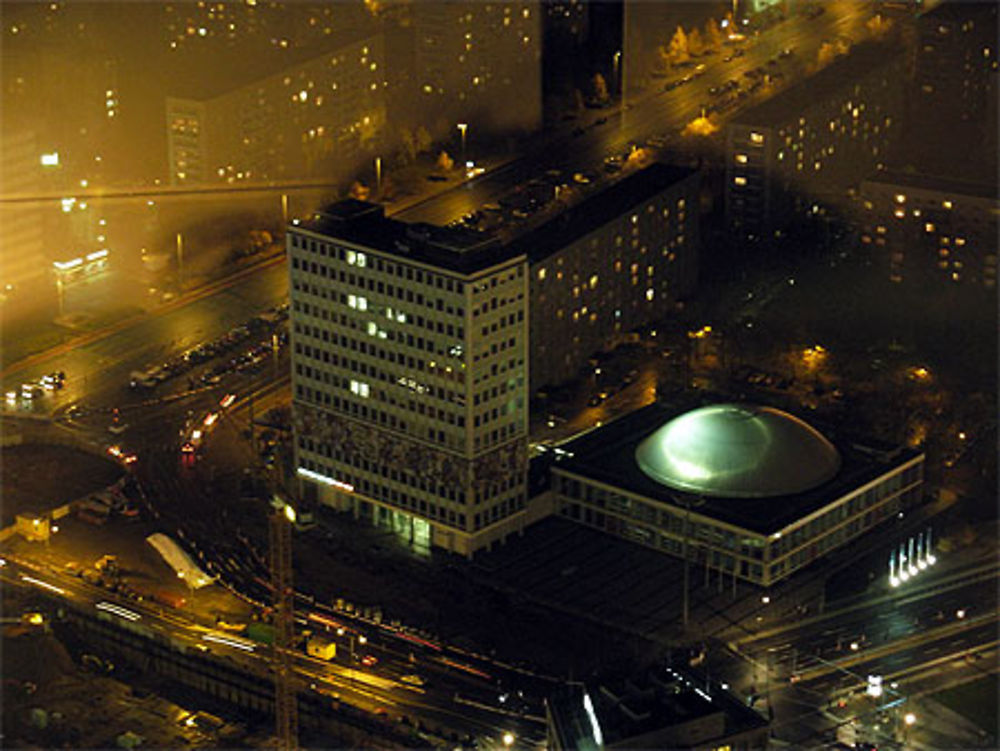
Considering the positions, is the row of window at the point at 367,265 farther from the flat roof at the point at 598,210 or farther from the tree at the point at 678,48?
the tree at the point at 678,48

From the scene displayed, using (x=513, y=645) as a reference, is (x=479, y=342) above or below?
above

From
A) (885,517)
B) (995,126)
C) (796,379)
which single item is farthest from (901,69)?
(885,517)

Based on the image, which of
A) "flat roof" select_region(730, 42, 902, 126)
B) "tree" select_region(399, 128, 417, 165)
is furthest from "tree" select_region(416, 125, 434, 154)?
"flat roof" select_region(730, 42, 902, 126)

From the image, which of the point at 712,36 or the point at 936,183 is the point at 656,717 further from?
the point at 712,36

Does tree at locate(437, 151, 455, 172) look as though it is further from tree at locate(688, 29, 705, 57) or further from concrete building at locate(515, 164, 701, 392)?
tree at locate(688, 29, 705, 57)

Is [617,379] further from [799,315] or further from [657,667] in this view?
[657,667]

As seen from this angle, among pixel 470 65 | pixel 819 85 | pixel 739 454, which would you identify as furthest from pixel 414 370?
pixel 819 85

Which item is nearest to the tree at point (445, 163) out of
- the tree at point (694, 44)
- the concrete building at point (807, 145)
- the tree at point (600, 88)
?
the tree at point (600, 88)
